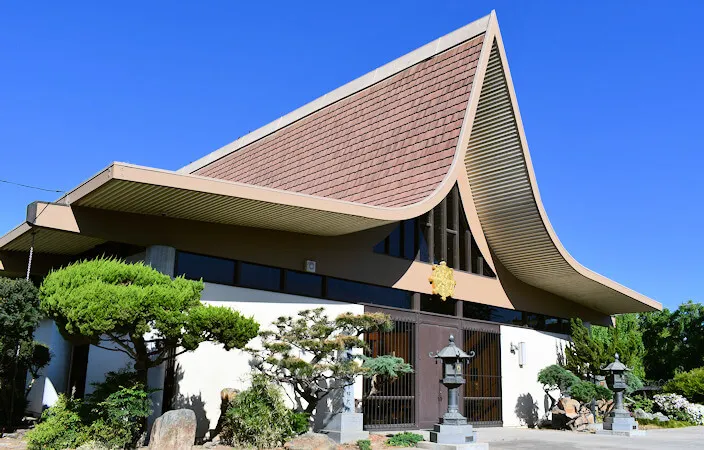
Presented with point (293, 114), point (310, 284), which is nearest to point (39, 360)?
point (310, 284)

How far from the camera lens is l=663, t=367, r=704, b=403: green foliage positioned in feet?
75.7

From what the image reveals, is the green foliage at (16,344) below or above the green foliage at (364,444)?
above

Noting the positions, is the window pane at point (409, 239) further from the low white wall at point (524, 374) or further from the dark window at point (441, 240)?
the low white wall at point (524, 374)

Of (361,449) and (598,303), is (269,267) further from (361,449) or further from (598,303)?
(598,303)

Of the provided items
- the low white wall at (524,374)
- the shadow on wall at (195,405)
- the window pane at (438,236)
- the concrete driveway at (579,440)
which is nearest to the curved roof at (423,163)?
the window pane at (438,236)

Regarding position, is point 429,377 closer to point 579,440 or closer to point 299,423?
point 579,440

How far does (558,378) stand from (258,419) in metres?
10.5

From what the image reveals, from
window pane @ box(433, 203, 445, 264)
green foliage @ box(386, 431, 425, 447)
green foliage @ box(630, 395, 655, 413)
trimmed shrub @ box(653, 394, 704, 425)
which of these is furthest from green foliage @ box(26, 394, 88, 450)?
trimmed shrub @ box(653, 394, 704, 425)

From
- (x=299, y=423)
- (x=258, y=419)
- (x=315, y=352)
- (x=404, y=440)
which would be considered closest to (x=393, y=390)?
(x=404, y=440)

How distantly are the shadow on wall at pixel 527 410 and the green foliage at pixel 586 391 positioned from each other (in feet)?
4.57

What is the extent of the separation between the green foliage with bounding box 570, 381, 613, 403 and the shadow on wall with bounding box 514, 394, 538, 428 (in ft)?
4.57

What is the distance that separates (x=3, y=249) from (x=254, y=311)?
519 centimetres

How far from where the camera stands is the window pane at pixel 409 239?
15.8 m

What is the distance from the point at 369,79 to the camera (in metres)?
18.4
